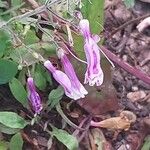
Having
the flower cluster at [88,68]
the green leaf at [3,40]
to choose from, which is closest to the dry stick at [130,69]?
the green leaf at [3,40]

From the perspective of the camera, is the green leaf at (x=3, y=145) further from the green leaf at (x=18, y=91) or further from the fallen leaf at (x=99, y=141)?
the fallen leaf at (x=99, y=141)

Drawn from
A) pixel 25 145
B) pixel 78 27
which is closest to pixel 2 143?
pixel 25 145

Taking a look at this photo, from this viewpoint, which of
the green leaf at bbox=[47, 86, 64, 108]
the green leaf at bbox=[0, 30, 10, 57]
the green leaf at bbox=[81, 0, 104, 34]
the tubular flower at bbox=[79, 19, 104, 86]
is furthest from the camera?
the green leaf at bbox=[81, 0, 104, 34]

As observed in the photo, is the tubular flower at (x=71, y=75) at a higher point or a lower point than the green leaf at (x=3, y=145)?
higher

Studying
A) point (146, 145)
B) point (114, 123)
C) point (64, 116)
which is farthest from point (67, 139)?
point (146, 145)

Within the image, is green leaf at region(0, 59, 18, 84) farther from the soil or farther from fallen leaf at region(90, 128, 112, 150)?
fallen leaf at region(90, 128, 112, 150)

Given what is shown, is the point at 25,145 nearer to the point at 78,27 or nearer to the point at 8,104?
the point at 8,104

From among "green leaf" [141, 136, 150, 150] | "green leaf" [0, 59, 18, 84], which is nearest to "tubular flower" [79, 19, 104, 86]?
"green leaf" [0, 59, 18, 84]

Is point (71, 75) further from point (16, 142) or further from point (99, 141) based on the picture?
point (99, 141)
